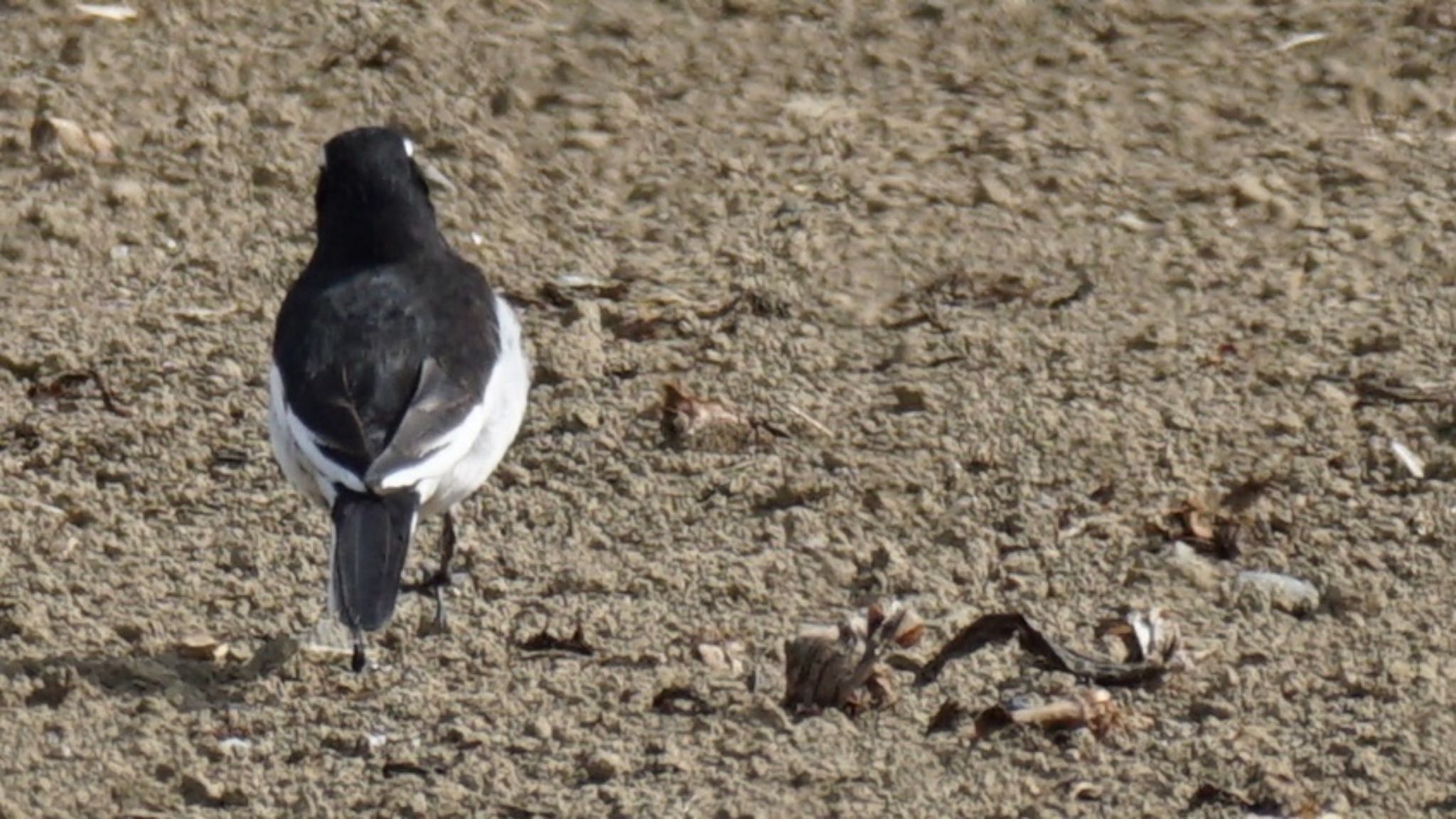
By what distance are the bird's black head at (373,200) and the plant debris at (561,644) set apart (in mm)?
1157

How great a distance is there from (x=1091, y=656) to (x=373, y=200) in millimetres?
2190

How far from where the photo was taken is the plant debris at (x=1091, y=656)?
18.9 ft

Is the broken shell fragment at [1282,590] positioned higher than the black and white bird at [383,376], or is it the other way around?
the black and white bird at [383,376]

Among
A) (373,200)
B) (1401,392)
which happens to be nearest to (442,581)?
(373,200)

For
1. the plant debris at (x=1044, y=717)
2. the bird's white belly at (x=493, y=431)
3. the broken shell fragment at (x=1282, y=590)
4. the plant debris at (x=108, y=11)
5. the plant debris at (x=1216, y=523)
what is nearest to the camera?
the plant debris at (x=1044, y=717)

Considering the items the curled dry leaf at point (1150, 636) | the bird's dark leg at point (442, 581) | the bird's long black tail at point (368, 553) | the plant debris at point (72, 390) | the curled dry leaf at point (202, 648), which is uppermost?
the bird's long black tail at point (368, 553)

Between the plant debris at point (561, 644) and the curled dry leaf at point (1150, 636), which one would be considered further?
the plant debris at point (561, 644)

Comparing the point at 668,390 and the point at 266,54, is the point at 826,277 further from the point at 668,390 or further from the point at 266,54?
the point at 266,54

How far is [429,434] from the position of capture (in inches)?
225

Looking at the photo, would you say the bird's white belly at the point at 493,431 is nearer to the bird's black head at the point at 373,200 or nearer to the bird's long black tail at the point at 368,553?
the bird's long black tail at the point at 368,553

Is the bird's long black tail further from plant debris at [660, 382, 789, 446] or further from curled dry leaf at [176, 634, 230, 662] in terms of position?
plant debris at [660, 382, 789, 446]

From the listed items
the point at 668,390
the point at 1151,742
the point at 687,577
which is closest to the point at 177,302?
the point at 668,390

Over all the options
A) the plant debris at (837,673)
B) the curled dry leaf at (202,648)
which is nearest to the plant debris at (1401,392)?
the plant debris at (837,673)

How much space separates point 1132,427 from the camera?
22.0 ft
